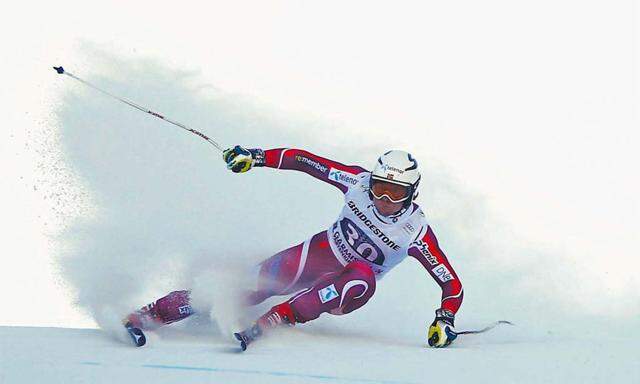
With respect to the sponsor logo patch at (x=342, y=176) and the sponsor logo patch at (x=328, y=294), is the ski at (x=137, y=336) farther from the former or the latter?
the sponsor logo patch at (x=342, y=176)

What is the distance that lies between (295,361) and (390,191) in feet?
5.88

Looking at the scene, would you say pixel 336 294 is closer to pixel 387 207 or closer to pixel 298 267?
pixel 387 207

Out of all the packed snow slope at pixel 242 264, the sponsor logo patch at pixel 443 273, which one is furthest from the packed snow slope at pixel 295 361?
the sponsor logo patch at pixel 443 273

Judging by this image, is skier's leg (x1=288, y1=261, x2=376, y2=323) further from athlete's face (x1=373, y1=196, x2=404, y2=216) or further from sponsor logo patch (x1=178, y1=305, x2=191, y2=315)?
sponsor logo patch (x1=178, y1=305, x2=191, y2=315)

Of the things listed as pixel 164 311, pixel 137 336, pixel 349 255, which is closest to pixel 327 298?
pixel 349 255

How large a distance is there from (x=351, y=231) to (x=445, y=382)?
93.4 inches

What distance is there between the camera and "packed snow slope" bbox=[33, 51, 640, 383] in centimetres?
538

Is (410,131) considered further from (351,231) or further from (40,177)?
(351,231)

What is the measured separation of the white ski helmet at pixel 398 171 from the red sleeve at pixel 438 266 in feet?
1.33

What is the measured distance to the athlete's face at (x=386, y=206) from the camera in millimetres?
6930

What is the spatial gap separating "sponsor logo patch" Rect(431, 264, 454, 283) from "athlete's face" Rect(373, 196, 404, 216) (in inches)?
18.4

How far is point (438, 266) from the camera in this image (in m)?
7.07

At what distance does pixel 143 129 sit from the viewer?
38.0 feet

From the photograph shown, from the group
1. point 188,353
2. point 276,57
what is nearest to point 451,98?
point 276,57
